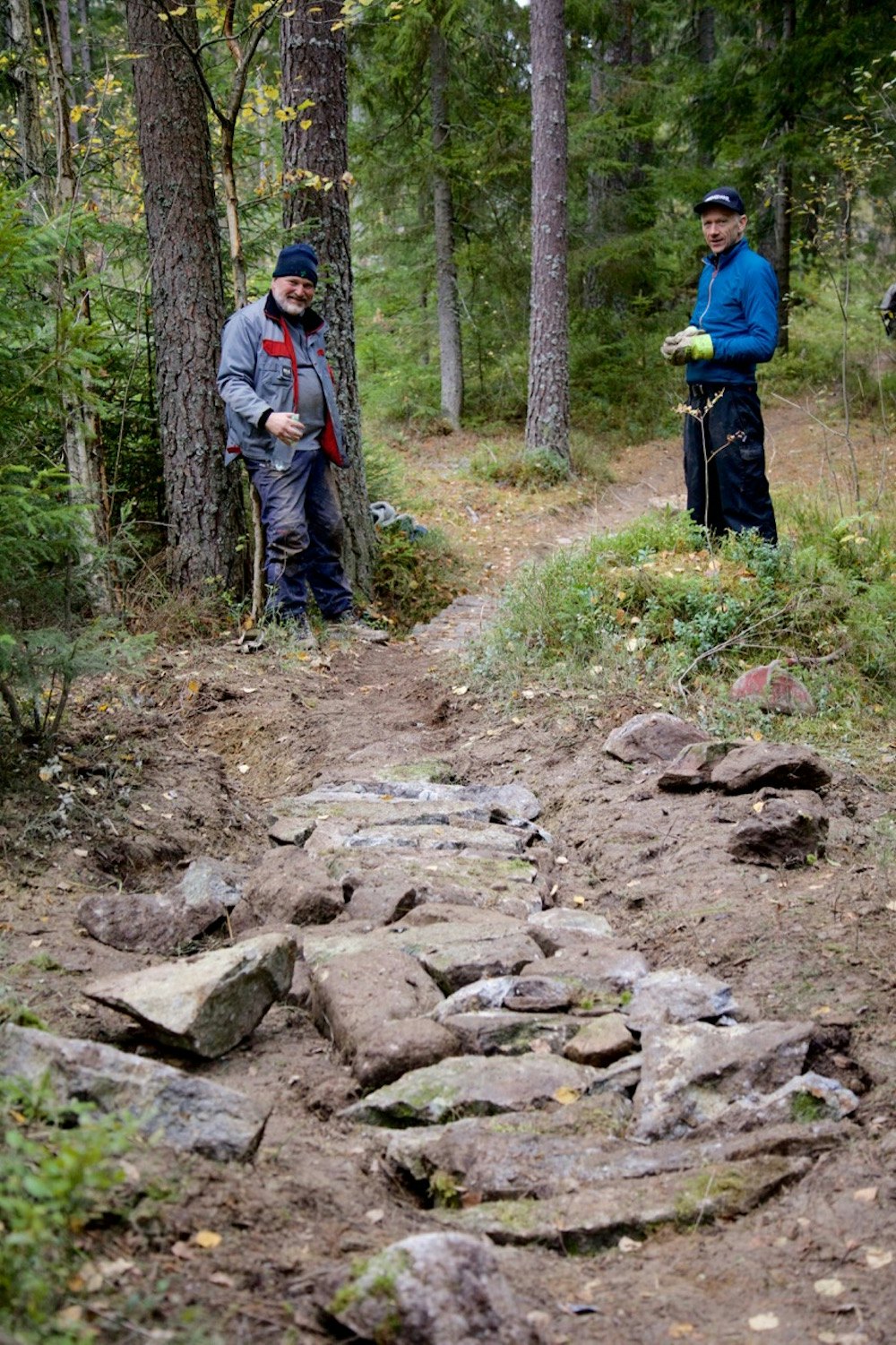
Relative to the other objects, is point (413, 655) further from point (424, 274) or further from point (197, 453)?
point (424, 274)

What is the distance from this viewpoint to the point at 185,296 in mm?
7551

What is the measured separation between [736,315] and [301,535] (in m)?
2.97

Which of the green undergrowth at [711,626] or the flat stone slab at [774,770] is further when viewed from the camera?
the green undergrowth at [711,626]

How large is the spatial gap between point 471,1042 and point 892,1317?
130 cm

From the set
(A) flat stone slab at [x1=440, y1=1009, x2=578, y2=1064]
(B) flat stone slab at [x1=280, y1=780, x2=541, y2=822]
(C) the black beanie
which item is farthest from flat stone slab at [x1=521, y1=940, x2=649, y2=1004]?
(C) the black beanie

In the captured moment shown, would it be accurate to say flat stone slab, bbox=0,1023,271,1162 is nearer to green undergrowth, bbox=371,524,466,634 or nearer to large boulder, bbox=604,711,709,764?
large boulder, bbox=604,711,709,764

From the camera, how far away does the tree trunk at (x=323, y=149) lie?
7930 millimetres

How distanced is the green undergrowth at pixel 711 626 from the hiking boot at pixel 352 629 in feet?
3.34

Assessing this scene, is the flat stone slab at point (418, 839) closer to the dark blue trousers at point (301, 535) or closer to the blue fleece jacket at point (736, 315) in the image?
the dark blue trousers at point (301, 535)

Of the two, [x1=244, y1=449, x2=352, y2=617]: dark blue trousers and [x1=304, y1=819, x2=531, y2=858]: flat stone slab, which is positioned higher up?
[x1=244, y1=449, x2=352, y2=617]: dark blue trousers

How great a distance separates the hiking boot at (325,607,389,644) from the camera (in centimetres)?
768

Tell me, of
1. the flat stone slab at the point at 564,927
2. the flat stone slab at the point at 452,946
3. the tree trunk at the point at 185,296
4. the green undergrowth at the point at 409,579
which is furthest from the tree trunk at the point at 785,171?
the flat stone slab at the point at 452,946

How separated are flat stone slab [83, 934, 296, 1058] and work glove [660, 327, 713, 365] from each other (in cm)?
464

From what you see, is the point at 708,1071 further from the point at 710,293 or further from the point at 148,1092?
the point at 710,293
